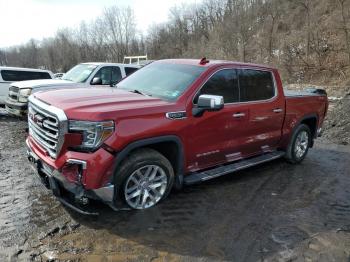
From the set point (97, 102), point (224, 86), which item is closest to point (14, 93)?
point (97, 102)

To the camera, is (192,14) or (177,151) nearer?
(177,151)

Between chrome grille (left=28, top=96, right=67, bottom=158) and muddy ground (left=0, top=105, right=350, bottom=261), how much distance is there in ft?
2.79

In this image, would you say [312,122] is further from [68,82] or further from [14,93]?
[14,93]

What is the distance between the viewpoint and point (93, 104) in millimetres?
4215

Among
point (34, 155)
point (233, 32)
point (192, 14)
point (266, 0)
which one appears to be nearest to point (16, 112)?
point (34, 155)

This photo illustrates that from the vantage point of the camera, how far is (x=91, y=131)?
13.1ft

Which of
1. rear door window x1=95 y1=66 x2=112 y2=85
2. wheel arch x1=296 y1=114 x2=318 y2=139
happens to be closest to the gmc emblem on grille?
wheel arch x1=296 y1=114 x2=318 y2=139

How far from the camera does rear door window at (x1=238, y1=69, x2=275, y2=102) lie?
5.72 meters

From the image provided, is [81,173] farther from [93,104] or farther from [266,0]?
[266,0]

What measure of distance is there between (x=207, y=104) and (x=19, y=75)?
33.7ft

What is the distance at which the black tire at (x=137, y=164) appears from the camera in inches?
167

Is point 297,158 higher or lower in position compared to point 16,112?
lower

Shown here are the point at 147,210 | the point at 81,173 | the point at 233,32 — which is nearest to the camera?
the point at 81,173

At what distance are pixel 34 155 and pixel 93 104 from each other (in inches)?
43.9
